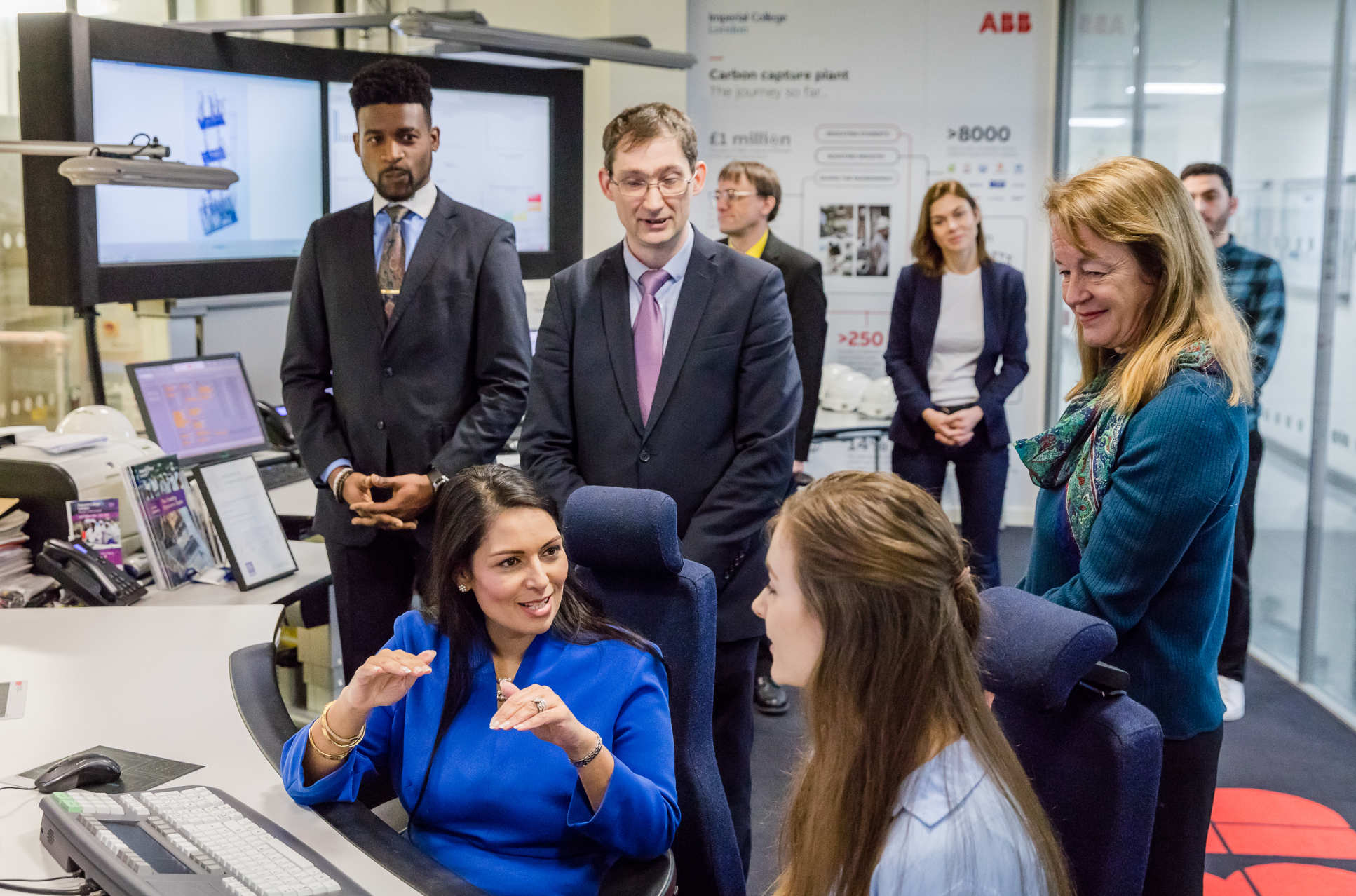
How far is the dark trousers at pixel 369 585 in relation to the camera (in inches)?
107

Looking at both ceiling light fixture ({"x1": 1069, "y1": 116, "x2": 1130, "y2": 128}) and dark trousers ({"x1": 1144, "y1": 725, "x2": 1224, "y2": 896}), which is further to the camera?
ceiling light fixture ({"x1": 1069, "y1": 116, "x2": 1130, "y2": 128})

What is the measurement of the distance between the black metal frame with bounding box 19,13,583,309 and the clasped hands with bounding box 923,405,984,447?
2.29 m

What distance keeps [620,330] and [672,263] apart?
0.17 metres

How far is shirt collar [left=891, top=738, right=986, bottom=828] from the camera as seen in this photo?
3.73ft

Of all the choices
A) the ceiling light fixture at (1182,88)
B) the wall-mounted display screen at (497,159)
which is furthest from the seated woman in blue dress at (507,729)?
the ceiling light fixture at (1182,88)

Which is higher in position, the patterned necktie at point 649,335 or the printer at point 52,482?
the patterned necktie at point 649,335

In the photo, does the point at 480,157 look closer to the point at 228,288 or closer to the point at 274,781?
the point at 228,288

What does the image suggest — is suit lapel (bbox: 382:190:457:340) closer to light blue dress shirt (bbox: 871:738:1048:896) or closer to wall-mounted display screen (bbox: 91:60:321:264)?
wall-mounted display screen (bbox: 91:60:321:264)

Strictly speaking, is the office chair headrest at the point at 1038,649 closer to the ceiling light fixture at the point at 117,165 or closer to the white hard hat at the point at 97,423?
the ceiling light fixture at the point at 117,165

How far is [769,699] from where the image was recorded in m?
3.94

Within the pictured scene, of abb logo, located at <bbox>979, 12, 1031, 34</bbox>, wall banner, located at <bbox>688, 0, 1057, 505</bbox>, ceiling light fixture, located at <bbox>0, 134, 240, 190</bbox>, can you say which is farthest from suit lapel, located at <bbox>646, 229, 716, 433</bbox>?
abb logo, located at <bbox>979, 12, 1031, 34</bbox>

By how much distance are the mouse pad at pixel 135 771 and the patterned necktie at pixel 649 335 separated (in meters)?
1.08

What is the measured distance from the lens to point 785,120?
20.8 ft

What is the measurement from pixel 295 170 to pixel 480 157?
914 millimetres
